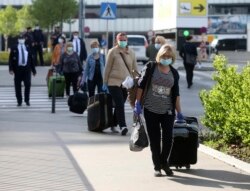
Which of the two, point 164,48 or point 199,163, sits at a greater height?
point 164,48

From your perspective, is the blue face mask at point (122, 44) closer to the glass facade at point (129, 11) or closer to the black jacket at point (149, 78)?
the black jacket at point (149, 78)

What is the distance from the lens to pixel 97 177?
8.98 meters

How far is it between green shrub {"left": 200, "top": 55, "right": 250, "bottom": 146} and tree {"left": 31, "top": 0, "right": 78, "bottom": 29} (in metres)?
40.8

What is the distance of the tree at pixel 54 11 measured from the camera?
52594 millimetres

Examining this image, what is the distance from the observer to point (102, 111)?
526 inches

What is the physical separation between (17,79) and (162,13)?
40380mm

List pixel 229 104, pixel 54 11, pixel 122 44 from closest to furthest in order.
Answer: pixel 229 104 → pixel 122 44 → pixel 54 11

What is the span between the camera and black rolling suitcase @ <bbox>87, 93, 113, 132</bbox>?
525 inches

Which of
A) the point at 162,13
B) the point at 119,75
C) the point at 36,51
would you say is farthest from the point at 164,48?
the point at 162,13

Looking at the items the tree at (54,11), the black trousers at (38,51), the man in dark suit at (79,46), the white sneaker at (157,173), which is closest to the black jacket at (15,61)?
the man in dark suit at (79,46)

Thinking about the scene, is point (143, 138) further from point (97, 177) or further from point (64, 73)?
point (64, 73)

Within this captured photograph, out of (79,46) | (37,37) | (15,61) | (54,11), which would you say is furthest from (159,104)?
(54,11)

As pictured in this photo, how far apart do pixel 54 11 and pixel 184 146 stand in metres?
44.2

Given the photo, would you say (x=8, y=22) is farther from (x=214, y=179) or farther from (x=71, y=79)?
(x=214, y=179)
